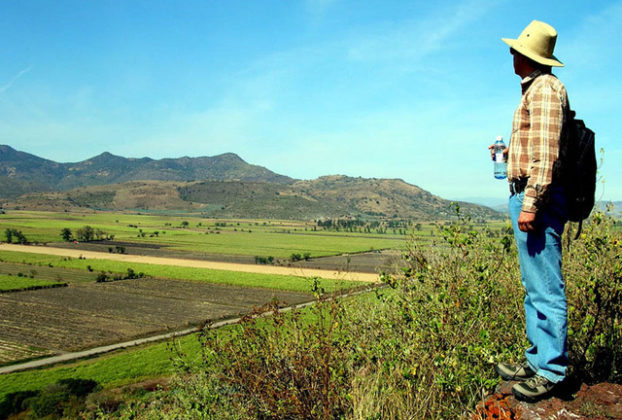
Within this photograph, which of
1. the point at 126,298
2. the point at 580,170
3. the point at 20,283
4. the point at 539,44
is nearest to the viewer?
the point at 580,170

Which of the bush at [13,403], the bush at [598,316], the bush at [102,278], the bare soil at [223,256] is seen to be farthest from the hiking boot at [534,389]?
the bare soil at [223,256]

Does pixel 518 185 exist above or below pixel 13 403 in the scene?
above

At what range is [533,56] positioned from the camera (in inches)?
147

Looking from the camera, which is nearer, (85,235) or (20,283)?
(20,283)

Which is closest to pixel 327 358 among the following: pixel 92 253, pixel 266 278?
pixel 266 278

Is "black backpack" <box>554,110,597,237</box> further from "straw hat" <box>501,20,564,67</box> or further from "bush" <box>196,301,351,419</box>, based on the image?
"bush" <box>196,301,351,419</box>

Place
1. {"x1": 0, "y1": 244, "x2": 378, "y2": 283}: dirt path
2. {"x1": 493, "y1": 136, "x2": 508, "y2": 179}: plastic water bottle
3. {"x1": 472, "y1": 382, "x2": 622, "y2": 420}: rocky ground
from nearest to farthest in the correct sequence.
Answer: {"x1": 472, "y1": 382, "x2": 622, "y2": 420}: rocky ground
{"x1": 493, "y1": 136, "x2": 508, "y2": 179}: plastic water bottle
{"x1": 0, "y1": 244, "x2": 378, "y2": 283}: dirt path

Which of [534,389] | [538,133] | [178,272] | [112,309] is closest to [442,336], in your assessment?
[534,389]

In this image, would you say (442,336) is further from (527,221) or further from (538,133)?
(538,133)

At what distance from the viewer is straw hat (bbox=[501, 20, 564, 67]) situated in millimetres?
3730

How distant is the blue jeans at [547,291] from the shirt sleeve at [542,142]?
19cm

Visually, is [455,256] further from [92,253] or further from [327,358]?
[92,253]

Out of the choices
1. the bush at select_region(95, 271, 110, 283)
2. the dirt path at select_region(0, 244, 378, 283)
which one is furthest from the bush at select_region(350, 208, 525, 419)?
the bush at select_region(95, 271, 110, 283)

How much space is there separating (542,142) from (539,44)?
35.0 inches
